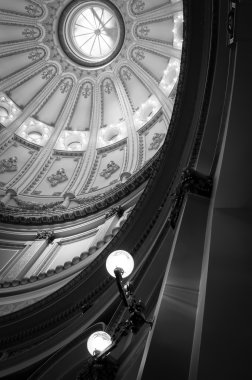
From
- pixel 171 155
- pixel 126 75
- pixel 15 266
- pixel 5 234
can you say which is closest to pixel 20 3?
pixel 126 75

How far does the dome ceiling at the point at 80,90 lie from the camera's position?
15875 millimetres

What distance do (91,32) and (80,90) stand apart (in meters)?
2.90

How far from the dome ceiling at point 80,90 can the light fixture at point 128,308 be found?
1013cm

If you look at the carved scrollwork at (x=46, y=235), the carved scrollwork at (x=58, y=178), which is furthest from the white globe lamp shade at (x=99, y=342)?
the carved scrollwork at (x=58, y=178)

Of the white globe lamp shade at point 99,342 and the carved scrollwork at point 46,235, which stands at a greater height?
the carved scrollwork at point 46,235

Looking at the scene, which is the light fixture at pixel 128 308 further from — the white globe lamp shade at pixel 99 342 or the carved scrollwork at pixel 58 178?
the carved scrollwork at pixel 58 178

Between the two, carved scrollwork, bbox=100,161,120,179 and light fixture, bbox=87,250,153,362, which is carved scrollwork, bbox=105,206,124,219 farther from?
light fixture, bbox=87,250,153,362

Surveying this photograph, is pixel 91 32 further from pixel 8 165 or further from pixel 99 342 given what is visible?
pixel 99 342

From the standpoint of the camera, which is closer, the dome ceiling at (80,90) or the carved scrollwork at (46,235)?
the carved scrollwork at (46,235)

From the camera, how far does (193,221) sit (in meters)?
4.39

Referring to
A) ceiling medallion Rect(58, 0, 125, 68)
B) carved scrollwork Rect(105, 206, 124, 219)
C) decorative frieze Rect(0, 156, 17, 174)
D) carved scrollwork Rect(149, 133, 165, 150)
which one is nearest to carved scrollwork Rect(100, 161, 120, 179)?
carved scrollwork Rect(149, 133, 165, 150)

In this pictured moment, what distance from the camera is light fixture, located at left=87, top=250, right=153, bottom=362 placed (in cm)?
421

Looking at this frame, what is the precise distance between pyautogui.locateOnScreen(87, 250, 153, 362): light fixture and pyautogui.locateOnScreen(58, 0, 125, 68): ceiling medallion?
16601 millimetres

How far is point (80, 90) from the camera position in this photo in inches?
785
